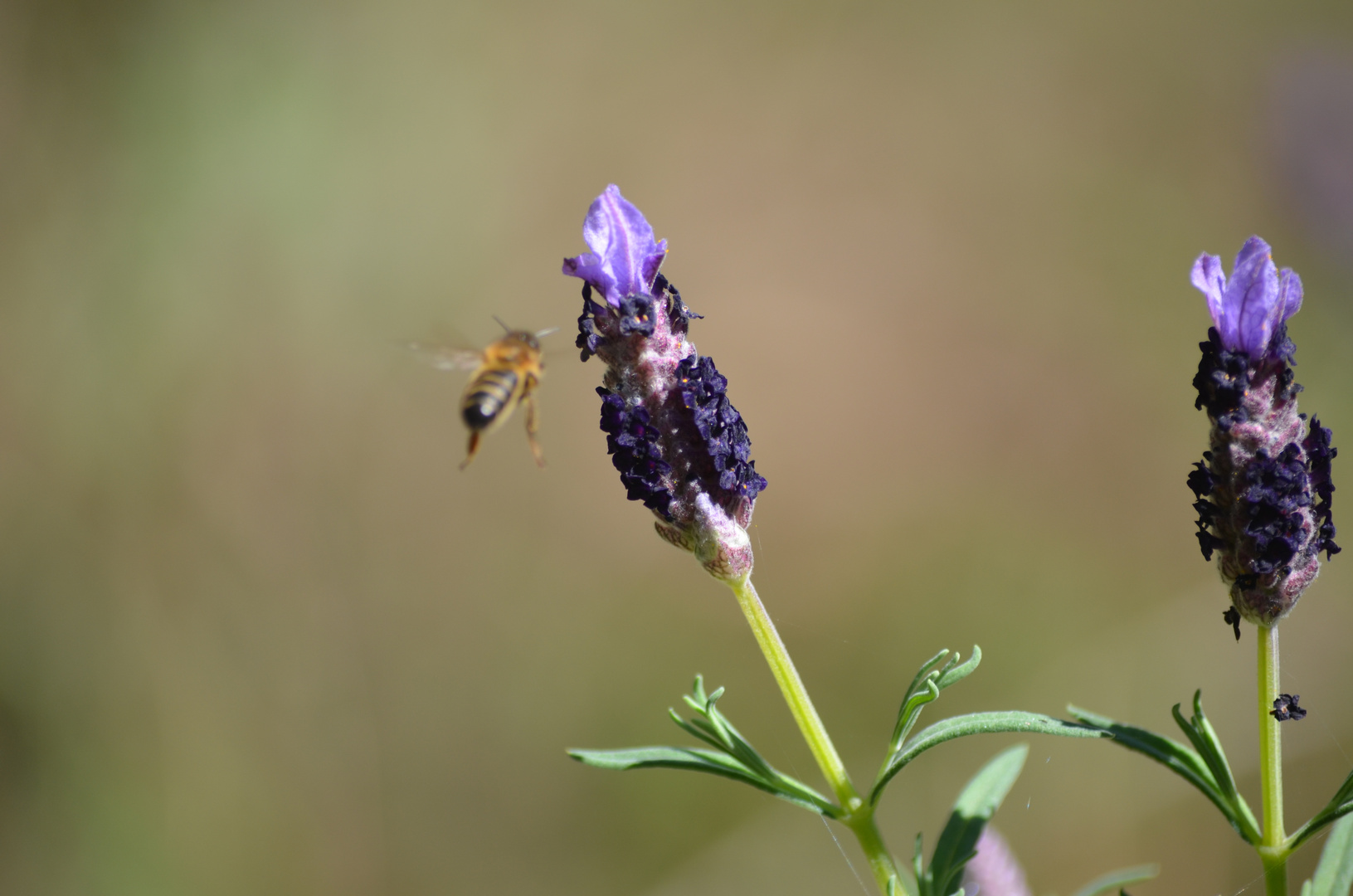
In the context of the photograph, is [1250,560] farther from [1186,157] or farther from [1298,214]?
[1186,157]

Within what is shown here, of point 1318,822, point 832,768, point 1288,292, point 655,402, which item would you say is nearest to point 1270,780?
point 1318,822

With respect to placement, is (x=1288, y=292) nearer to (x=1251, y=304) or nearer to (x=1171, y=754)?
(x=1251, y=304)

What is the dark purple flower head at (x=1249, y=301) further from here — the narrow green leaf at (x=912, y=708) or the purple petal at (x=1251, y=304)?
the narrow green leaf at (x=912, y=708)

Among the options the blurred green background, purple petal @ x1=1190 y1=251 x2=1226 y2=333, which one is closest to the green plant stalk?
purple petal @ x1=1190 y1=251 x2=1226 y2=333

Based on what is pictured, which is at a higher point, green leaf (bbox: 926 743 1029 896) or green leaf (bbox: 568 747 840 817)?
green leaf (bbox: 568 747 840 817)

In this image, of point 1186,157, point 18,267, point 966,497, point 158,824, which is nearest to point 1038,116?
point 1186,157

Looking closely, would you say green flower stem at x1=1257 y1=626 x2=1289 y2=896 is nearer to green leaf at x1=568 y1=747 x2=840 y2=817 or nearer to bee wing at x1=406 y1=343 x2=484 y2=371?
green leaf at x1=568 y1=747 x2=840 y2=817

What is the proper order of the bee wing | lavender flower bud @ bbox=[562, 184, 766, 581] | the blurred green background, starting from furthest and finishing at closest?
the blurred green background
the bee wing
lavender flower bud @ bbox=[562, 184, 766, 581]
